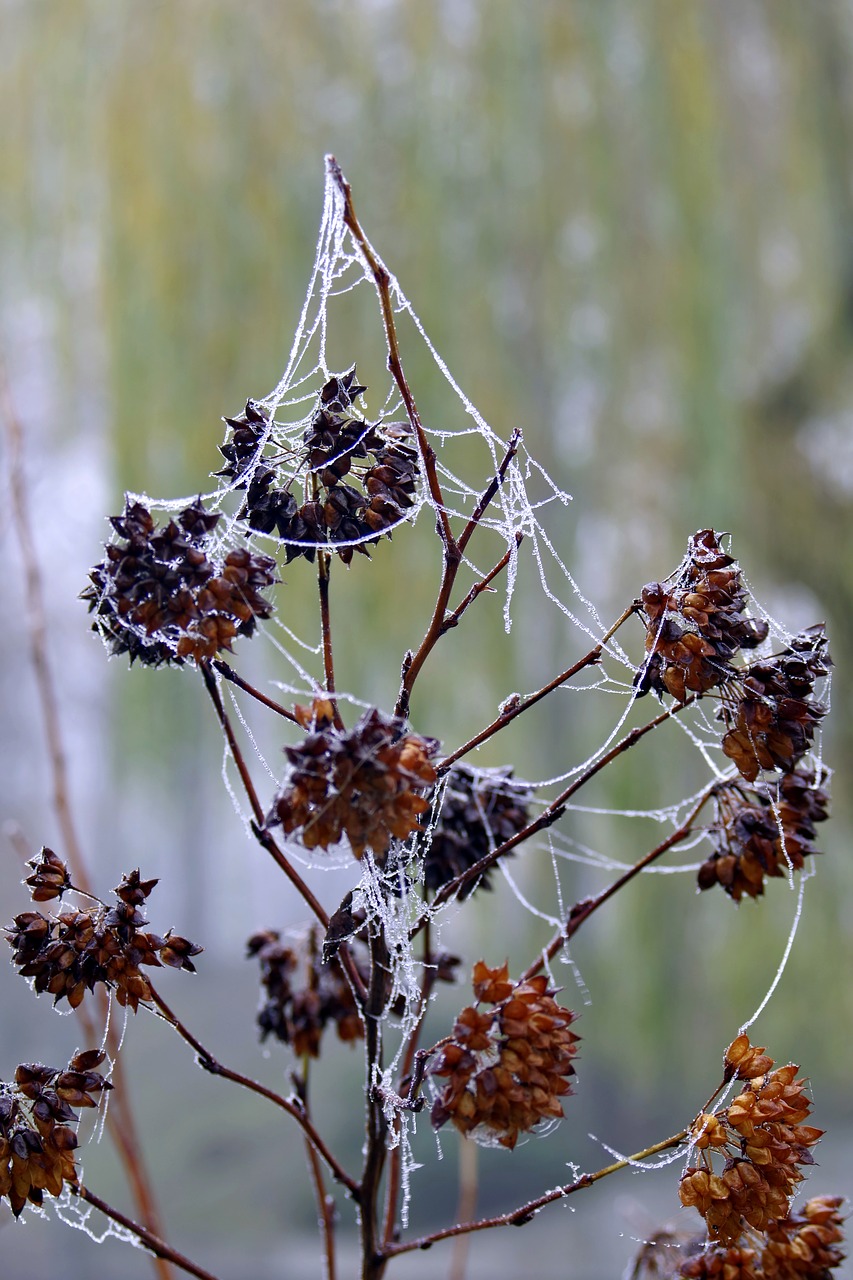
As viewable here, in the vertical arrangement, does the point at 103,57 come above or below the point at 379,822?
above

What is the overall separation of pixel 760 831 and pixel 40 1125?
26 centimetres

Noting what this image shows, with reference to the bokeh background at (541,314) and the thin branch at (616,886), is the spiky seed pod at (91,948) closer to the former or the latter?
the thin branch at (616,886)

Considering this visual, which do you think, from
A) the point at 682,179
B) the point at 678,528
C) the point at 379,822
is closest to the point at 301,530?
the point at 379,822

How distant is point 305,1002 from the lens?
0.48 metres

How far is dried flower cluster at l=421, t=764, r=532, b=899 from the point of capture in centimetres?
44

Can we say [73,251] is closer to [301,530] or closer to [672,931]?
[672,931]

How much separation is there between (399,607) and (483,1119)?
1328mm

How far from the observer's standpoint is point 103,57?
184 centimetres

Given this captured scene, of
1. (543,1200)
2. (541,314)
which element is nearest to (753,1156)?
(543,1200)

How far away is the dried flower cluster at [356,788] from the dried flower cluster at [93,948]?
8cm

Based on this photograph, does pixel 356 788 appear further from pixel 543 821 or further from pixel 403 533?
pixel 403 533

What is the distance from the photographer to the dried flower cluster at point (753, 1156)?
13.4 inches

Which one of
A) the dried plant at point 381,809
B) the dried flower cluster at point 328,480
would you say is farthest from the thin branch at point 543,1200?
the dried flower cluster at point 328,480

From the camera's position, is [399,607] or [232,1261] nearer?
[399,607]
